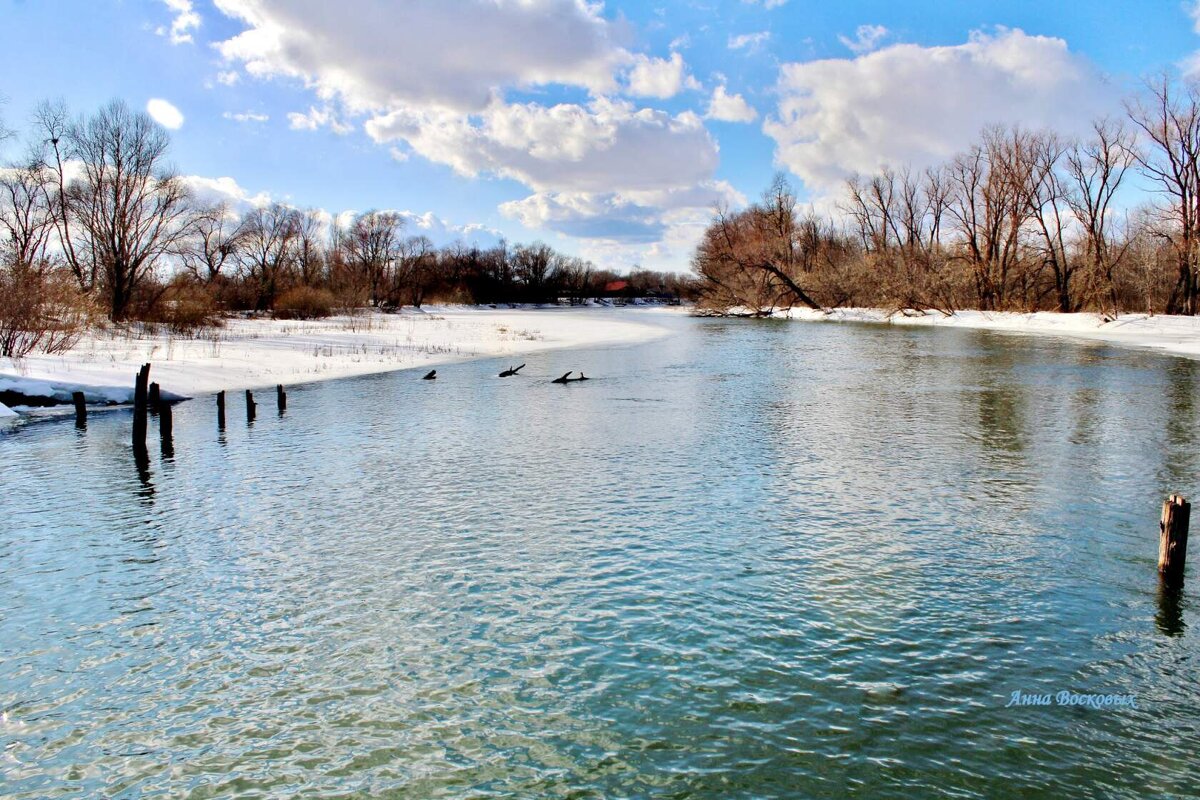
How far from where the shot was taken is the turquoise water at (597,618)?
475 cm

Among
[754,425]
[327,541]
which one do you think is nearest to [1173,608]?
[327,541]

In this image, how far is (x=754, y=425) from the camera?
53.7 ft

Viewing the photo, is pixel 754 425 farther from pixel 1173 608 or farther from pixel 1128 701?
pixel 1128 701

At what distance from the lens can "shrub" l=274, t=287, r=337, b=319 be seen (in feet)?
187

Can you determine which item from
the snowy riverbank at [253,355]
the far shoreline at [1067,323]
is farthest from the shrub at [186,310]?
the far shoreline at [1067,323]

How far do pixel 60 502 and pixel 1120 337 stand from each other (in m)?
48.4

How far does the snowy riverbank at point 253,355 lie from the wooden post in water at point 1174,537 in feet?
74.4

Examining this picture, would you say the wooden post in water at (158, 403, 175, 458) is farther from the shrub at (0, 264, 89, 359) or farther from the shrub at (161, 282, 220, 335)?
the shrub at (161, 282, 220, 335)

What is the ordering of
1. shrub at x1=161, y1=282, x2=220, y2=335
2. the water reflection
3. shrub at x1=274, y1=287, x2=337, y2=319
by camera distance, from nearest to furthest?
the water reflection → shrub at x1=161, y1=282, x2=220, y2=335 → shrub at x1=274, y1=287, x2=337, y2=319

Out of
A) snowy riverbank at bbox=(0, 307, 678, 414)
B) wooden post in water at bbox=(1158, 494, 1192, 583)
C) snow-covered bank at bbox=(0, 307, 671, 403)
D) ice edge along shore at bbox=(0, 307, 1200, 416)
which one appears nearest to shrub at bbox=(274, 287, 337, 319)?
ice edge along shore at bbox=(0, 307, 1200, 416)

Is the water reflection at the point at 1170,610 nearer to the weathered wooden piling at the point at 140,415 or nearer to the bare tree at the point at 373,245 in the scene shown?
the weathered wooden piling at the point at 140,415

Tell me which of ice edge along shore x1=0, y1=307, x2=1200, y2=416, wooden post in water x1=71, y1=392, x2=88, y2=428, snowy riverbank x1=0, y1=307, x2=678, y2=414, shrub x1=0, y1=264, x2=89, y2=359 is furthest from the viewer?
shrub x1=0, y1=264, x2=89, y2=359

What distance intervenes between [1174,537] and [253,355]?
30.7m

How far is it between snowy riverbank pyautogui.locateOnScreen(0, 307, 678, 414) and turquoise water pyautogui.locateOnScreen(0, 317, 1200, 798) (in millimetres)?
7371
